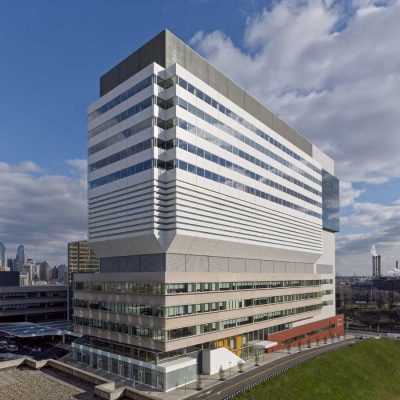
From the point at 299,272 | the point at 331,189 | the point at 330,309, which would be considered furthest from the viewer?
the point at 331,189

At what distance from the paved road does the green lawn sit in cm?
227

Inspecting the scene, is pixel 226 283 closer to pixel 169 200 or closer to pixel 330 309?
pixel 169 200

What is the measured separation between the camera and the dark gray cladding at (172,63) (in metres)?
70.3

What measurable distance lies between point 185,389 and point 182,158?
3573 cm

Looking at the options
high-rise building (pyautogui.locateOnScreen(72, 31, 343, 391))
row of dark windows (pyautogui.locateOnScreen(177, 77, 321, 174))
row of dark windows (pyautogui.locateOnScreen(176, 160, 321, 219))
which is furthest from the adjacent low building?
row of dark windows (pyautogui.locateOnScreen(177, 77, 321, 174))

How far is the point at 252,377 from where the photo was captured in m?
66.6

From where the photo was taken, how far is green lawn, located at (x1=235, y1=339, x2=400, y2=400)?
62.9 meters

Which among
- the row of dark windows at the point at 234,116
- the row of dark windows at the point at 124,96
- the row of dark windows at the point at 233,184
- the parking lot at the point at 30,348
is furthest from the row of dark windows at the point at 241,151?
the parking lot at the point at 30,348

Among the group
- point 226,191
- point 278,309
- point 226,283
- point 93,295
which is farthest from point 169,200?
point 278,309

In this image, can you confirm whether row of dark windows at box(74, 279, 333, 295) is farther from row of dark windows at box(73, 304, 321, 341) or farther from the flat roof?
the flat roof

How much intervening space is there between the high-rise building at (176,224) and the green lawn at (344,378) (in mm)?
11138

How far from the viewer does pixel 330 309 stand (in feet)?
405

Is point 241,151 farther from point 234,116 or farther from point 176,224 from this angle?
point 176,224

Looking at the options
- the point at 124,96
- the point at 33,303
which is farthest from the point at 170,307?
the point at 33,303
